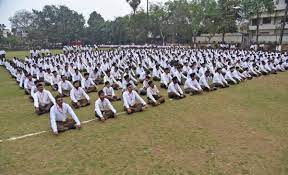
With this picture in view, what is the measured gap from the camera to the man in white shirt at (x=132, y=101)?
8.17 m

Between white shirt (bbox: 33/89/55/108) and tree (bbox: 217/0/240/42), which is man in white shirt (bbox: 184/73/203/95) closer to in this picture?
white shirt (bbox: 33/89/55/108)

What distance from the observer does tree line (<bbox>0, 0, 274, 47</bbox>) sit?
3747cm

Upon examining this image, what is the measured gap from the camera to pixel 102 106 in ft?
25.5

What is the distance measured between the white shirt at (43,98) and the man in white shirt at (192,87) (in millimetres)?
4720

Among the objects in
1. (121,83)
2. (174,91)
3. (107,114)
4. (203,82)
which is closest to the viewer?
(107,114)

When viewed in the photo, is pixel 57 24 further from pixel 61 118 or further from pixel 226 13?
pixel 61 118

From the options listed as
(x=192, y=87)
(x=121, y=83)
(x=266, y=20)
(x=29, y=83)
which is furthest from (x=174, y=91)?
(x=266, y=20)

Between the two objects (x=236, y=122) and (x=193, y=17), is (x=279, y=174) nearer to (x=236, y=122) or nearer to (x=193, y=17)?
(x=236, y=122)

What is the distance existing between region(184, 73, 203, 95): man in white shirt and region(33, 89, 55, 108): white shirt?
4.72m

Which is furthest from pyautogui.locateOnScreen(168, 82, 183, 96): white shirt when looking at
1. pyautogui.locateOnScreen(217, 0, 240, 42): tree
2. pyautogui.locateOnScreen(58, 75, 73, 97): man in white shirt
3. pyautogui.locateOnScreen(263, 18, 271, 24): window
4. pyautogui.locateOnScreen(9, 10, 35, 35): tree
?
pyautogui.locateOnScreen(9, 10, 35, 35): tree

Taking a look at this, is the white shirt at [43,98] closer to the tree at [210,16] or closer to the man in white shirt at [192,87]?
the man in white shirt at [192,87]

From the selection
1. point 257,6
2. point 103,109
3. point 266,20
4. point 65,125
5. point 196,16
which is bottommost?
point 65,125

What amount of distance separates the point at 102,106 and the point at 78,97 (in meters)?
1.77

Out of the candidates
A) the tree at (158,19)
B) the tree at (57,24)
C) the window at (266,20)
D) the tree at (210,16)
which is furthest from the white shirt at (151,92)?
the tree at (57,24)
